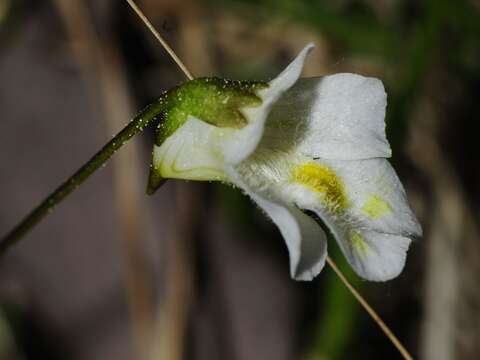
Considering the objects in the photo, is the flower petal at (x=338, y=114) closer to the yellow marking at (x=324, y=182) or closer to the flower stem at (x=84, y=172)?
the yellow marking at (x=324, y=182)

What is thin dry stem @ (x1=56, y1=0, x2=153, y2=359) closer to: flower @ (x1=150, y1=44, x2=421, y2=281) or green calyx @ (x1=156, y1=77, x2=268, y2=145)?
flower @ (x1=150, y1=44, x2=421, y2=281)

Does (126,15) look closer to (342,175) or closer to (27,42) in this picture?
(27,42)

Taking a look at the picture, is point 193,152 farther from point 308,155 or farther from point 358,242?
point 358,242

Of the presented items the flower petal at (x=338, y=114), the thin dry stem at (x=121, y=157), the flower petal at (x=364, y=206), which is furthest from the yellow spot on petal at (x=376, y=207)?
the thin dry stem at (x=121, y=157)

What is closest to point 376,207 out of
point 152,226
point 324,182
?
point 324,182

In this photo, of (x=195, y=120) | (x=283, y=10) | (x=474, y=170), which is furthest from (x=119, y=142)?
(x=474, y=170)
